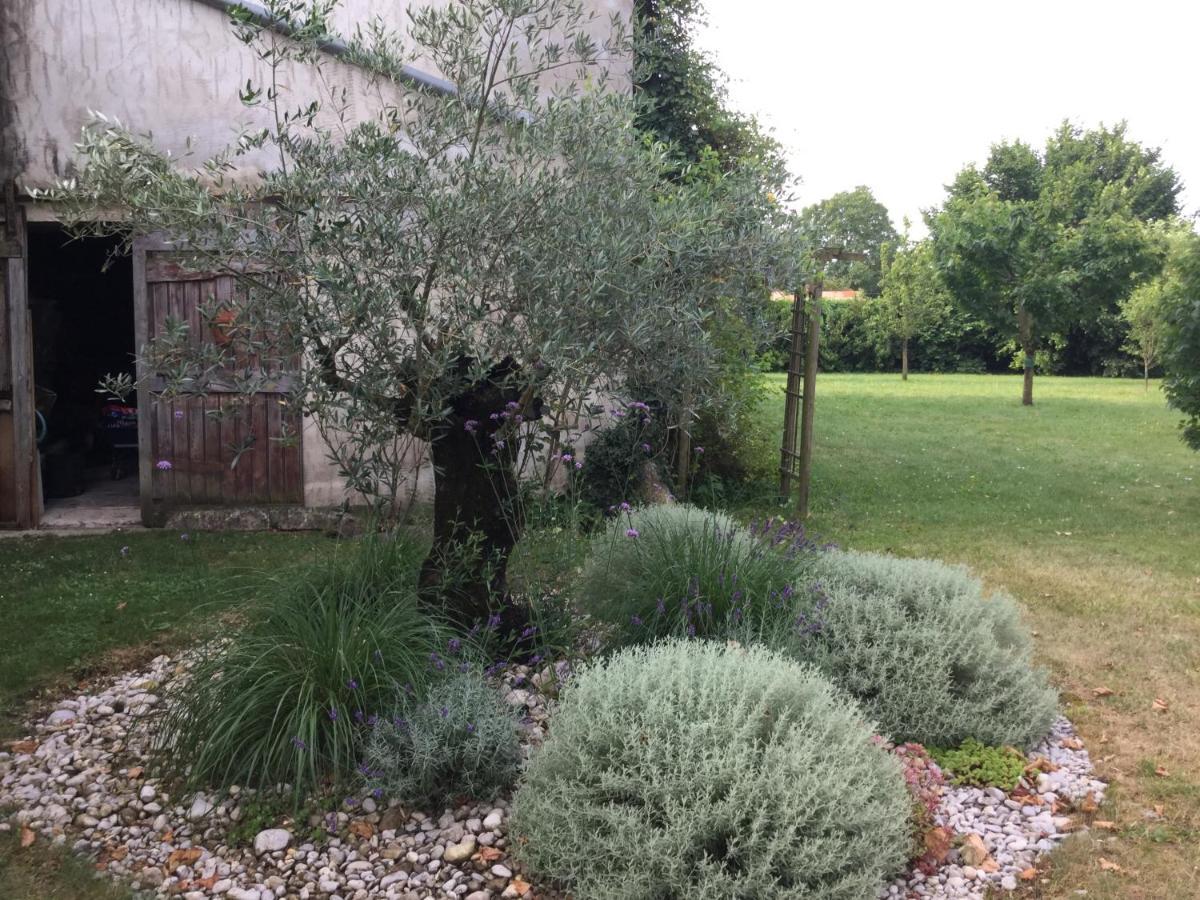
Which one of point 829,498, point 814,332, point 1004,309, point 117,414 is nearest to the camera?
point 814,332

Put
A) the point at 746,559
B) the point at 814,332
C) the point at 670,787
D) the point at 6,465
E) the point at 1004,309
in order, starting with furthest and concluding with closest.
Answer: the point at 1004,309 → the point at 814,332 → the point at 6,465 → the point at 746,559 → the point at 670,787

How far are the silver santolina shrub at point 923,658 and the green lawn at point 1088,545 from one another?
1.29ft

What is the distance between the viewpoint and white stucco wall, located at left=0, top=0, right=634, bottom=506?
24.3 feet

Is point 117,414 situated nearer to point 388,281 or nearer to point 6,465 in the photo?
point 6,465

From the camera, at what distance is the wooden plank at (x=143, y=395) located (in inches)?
308

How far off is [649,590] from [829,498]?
5.93 metres

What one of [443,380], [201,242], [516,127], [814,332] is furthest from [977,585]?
[814,332]

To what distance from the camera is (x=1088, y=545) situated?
7.88 m

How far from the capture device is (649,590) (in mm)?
4207

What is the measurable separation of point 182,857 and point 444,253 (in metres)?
2.22

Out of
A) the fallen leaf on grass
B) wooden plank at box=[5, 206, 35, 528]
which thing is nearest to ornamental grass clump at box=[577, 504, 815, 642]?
the fallen leaf on grass

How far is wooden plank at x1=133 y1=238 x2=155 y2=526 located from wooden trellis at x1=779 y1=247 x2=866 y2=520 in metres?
5.58

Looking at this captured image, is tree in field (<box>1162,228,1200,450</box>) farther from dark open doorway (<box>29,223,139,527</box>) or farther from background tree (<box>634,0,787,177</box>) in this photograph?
dark open doorway (<box>29,223,139,527</box>)

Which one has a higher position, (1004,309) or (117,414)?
(1004,309)
